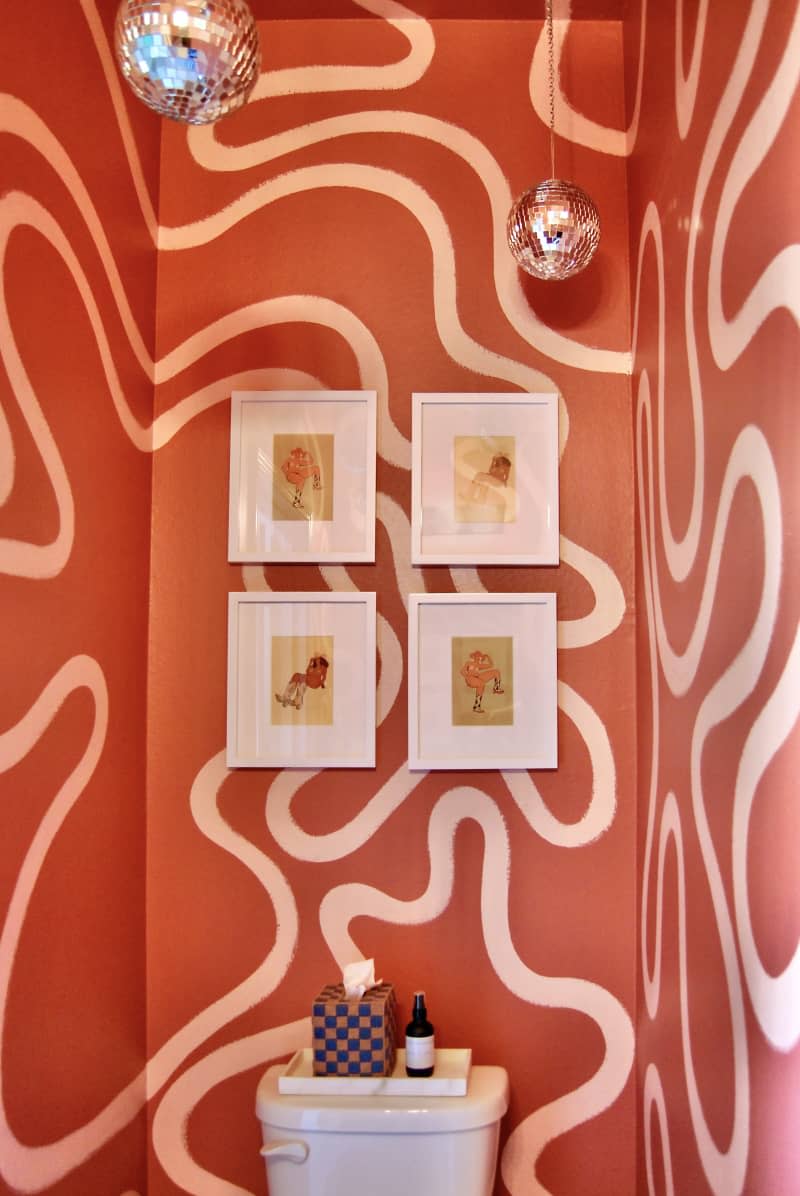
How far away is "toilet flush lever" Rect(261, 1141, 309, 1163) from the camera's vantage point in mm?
1598

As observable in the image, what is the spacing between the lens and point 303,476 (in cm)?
190

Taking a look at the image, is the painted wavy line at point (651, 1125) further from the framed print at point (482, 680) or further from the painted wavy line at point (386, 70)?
the painted wavy line at point (386, 70)

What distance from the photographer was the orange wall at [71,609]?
1398 millimetres

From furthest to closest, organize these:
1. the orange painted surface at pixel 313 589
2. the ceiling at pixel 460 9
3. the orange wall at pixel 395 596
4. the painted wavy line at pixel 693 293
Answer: the ceiling at pixel 460 9, the orange wall at pixel 395 596, the orange painted surface at pixel 313 589, the painted wavy line at pixel 693 293

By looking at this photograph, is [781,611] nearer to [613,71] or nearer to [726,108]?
[726,108]

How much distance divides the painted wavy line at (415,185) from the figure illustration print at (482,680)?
19.1 inches

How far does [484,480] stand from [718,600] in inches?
25.6

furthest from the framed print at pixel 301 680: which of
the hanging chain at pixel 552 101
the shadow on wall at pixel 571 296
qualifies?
the hanging chain at pixel 552 101

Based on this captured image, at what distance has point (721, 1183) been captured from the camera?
126 centimetres

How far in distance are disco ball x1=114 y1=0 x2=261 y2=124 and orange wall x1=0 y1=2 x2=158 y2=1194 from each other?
38 centimetres

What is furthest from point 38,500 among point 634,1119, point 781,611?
point 634,1119

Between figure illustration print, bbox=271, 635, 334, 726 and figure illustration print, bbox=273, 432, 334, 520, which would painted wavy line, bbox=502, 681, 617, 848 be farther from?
figure illustration print, bbox=273, 432, 334, 520

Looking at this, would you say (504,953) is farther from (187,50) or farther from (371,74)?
(371,74)

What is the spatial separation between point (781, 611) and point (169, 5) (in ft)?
2.91
